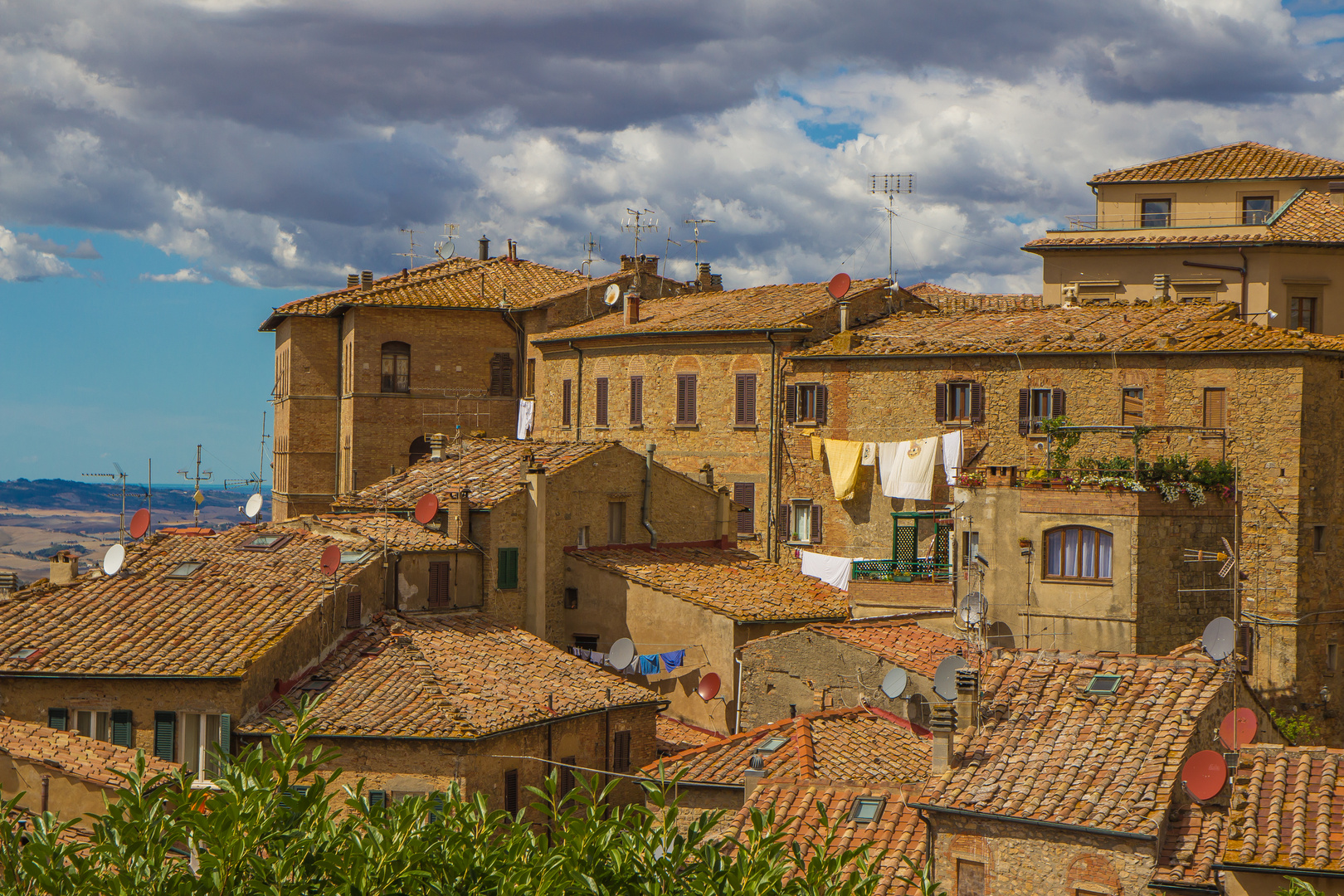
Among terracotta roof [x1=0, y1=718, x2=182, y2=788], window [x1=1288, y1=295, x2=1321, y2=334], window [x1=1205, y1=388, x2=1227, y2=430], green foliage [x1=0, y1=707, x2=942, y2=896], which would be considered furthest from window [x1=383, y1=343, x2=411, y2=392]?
green foliage [x1=0, y1=707, x2=942, y2=896]

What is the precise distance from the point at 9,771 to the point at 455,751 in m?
7.30

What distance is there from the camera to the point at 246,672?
2683 cm

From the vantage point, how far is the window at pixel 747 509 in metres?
43.4

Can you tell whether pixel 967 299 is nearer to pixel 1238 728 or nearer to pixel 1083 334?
pixel 1083 334

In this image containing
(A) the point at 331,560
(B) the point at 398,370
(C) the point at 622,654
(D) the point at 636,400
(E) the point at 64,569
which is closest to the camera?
(A) the point at 331,560

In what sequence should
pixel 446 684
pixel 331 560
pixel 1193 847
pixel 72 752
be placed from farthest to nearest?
pixel 331 560, pixel 446 684, pixel 72 752, pixel 1193 847

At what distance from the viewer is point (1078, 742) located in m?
22.0

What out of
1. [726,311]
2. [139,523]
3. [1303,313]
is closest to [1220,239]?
[1303,313]

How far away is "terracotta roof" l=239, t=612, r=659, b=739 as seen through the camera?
26812 millimetres

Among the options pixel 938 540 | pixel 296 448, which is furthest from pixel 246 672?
pixel 296 448

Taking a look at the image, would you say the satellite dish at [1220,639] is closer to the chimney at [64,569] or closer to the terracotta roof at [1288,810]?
the terracotta roof at [1288,810]

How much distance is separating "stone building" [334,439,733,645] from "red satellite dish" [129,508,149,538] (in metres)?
4.78

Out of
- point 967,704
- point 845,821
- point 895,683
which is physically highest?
point 967,704

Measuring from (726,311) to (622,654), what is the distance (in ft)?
49.6
